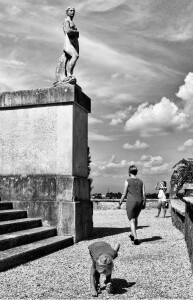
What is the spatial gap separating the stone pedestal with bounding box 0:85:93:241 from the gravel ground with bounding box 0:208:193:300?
3.77 ft

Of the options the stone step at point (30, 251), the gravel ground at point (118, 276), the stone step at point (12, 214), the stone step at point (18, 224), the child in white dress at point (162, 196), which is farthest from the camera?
the child in white dress at point (162, 196)

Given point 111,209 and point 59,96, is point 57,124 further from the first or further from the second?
point 111,209

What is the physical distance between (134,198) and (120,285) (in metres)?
3.47

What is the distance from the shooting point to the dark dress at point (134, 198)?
8.23 m

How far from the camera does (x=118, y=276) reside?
5.35 metres

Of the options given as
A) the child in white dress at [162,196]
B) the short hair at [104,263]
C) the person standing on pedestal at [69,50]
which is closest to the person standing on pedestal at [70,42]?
the person standing on pedestal at [69,50]

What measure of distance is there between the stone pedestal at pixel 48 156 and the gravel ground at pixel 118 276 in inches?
45.3

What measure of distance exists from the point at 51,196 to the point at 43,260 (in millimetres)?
2470

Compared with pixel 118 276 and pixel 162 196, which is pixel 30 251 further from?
pixel 162 196

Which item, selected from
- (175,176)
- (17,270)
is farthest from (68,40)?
(175,176)

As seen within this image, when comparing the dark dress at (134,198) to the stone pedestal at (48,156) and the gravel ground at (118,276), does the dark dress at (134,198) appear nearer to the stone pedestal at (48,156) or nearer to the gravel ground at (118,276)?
the gravel ground at (118,276)

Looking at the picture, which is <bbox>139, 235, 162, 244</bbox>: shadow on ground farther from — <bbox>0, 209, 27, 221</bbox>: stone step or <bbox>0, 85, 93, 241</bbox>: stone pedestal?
<bbox>0, 209, 27, 221</bbox>: stone step

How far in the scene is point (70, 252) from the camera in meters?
7.22

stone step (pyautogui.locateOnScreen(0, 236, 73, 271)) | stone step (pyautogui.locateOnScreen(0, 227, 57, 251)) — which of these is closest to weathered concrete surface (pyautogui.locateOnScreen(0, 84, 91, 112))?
stone step (pyautogui.locateOnScreen(0, 227, 57, 251))
